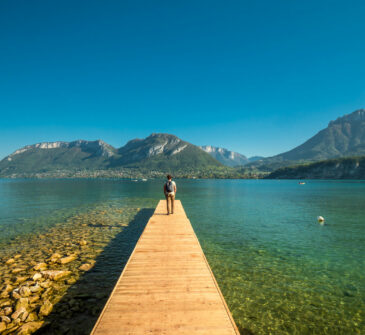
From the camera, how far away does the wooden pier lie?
5.20 m

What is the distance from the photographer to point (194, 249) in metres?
11.2

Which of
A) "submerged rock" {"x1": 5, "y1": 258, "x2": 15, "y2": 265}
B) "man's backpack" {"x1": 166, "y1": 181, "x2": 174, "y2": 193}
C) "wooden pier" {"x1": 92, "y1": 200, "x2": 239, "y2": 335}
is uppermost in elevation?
"man's backpack" {"x1": 166, "y1": 181, "x2": 174, "y2": 193}

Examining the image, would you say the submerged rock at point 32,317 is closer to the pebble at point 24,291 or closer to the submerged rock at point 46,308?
the submerged rock at point 46,308

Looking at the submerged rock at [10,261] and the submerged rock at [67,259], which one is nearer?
the submerged rock at [67,259]

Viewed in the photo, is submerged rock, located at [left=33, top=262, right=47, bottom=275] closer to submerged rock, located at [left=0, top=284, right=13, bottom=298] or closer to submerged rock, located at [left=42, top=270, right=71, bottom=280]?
submerged rock, located at [left=42, top=270, right=71, bottom=280]

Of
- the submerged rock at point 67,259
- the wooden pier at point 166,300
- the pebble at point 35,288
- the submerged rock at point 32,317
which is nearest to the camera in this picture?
the wooden pier at point 166,300

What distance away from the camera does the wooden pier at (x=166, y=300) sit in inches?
205

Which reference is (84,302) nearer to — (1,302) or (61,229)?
(1,302)

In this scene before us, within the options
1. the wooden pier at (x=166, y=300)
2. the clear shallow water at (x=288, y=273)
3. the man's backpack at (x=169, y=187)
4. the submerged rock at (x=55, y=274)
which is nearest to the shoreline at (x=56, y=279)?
the submerged rock at (x=55, y=274)

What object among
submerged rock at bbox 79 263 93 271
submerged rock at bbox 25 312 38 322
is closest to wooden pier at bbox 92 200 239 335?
submerged rock at bbox 25 312 38 322

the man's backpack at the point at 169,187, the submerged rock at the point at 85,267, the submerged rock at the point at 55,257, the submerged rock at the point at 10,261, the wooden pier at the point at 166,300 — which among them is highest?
the man's backpack at the point at 169,187

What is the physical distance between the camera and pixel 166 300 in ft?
21.1

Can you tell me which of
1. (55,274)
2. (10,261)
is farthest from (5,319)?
(10,261)

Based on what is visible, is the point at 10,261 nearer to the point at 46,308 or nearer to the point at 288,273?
the point at 46,308
